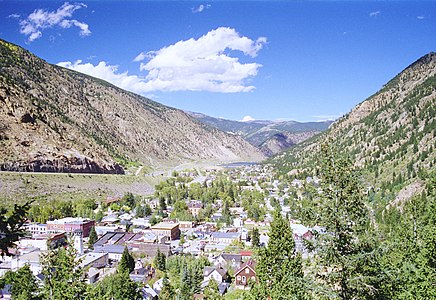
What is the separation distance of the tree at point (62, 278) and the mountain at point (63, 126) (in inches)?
3123

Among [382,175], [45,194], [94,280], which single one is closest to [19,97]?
[45,194]

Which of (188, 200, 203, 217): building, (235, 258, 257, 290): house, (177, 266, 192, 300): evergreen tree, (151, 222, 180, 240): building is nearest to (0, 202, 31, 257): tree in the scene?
(177, 266, 192, 300): evergreen tree

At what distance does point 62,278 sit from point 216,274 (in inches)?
1196

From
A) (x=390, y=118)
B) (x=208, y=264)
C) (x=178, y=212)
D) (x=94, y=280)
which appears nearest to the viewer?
(x=94, y=280)

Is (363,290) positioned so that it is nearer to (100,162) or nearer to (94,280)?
(94,280)

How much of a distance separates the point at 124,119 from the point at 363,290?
183240 millimetres

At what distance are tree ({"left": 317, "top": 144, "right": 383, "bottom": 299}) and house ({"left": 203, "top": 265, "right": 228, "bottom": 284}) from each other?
32.2 m

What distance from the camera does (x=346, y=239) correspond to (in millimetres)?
8227

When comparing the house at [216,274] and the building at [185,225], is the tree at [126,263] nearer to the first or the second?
the house at [216,274]

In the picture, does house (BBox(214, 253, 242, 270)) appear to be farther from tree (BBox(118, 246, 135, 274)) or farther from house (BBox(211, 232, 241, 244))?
house (BBox(211, 232, 241, 244))

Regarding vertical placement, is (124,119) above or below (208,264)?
above

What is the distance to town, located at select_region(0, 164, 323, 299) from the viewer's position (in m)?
38.1

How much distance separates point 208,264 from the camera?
4444 centimetres

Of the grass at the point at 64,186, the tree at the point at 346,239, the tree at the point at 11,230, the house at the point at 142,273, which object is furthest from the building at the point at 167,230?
the tree at the point at 11,230
